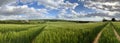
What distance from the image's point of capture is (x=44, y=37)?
680 inches

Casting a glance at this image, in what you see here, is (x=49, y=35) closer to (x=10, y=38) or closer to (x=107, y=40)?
(x=10, y=38)

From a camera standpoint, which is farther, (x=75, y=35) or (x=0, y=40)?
(x=75, y=35)

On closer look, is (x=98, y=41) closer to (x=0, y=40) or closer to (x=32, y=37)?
(x=32, y=37)

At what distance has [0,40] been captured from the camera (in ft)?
57.1

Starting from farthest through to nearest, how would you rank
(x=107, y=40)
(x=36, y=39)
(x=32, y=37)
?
(x=107, y=40) < (x=32, y=37) < (x=36, y=39)

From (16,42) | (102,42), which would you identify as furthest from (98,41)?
(16,42)

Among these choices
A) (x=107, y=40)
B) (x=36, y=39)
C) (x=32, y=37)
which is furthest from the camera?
(x=107, y=40)

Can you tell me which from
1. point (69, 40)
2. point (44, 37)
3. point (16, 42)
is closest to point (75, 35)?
point (69, 40)

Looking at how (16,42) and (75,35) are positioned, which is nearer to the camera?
(16,42)

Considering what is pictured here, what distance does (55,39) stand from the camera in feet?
57.4

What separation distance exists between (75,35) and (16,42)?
3969 mm

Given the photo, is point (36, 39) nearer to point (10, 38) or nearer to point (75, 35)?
point (10, 38)

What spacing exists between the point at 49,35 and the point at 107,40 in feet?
12.2

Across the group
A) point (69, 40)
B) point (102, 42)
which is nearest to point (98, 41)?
point (102, 42)
